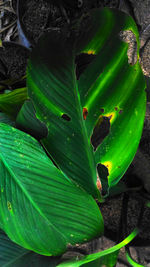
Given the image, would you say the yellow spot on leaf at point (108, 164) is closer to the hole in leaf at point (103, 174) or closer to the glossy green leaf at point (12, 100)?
the hole in leaf at point (103, 174)

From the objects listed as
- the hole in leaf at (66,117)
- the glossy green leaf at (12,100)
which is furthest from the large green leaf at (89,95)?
the glossy green leaf at (12,100)

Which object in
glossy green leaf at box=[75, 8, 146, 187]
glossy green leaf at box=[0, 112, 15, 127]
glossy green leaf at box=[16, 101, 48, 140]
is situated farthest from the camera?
glossy green leaf at box=[0, 112, 15, 127]

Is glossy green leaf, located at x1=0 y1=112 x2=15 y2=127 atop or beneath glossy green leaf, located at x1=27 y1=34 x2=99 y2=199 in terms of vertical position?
beneath

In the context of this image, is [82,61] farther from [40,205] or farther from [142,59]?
[142,59]

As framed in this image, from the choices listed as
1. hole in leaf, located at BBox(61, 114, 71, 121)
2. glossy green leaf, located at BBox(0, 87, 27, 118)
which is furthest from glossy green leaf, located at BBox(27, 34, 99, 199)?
glossy green leaf, located at BBox(0, 87, 27, 118)

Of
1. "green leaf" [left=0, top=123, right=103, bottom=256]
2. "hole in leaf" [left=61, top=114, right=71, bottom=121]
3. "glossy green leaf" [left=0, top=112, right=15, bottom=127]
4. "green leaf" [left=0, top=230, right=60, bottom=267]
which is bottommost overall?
"green leaf" [left=0, top=230, right=60, bottom=267]

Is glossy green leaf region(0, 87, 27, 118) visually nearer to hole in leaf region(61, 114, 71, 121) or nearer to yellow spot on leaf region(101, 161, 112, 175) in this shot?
hole in leaf region(61, 114, 71, 121)
